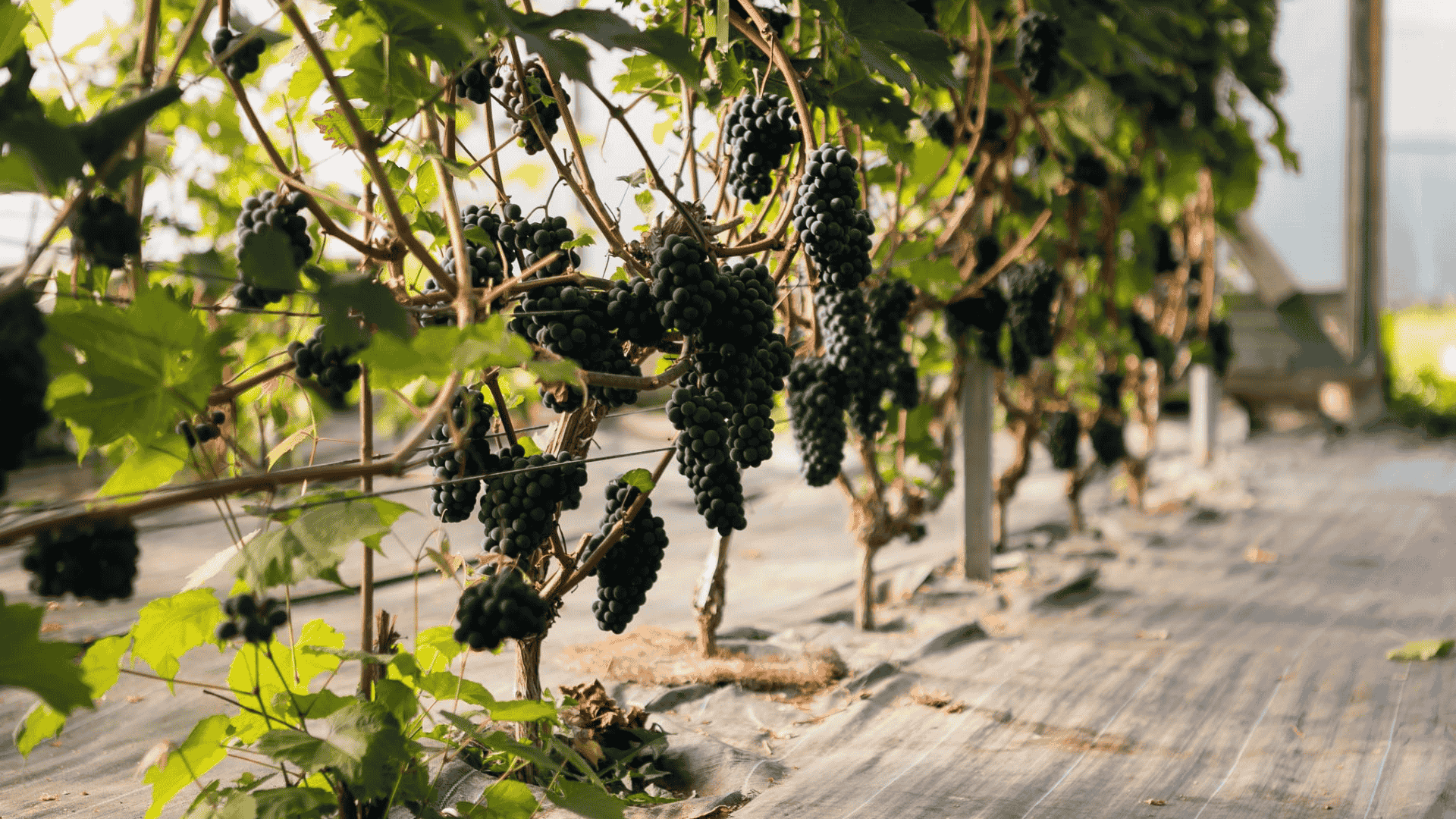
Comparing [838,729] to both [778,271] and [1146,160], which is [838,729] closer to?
[778,271]

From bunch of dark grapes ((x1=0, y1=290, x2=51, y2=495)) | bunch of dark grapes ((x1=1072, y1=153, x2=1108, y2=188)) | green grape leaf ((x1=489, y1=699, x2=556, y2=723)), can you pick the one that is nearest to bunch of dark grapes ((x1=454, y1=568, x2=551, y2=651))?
green grape leaf ((x1=489, y1=699, x2=556, y2=723))

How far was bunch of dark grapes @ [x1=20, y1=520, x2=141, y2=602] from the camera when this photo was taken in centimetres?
89

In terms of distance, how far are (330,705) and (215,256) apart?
0.53 meters

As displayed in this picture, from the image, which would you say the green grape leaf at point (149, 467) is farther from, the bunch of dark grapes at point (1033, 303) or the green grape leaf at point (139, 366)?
the bunch of dark grapes at point (1033, 303)

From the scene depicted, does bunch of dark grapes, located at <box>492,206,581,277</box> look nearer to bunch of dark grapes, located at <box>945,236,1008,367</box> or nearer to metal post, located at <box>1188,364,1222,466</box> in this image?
bunch of dark grapes, located at <box>945,236,1008,367</box>

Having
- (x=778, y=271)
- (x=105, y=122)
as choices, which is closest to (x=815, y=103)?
(x=778, y=271)

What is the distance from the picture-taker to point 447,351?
971mm

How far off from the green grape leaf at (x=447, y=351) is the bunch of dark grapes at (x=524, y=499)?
0.30 m

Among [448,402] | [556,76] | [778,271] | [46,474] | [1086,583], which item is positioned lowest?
[1086,583]

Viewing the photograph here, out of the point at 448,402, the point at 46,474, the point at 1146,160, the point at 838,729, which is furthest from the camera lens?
the point at 46,474

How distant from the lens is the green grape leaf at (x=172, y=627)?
3.98 feet

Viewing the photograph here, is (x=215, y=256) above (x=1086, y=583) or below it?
above

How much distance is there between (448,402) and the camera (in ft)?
3.31

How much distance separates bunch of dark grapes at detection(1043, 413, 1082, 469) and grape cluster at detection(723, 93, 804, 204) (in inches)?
91.4
